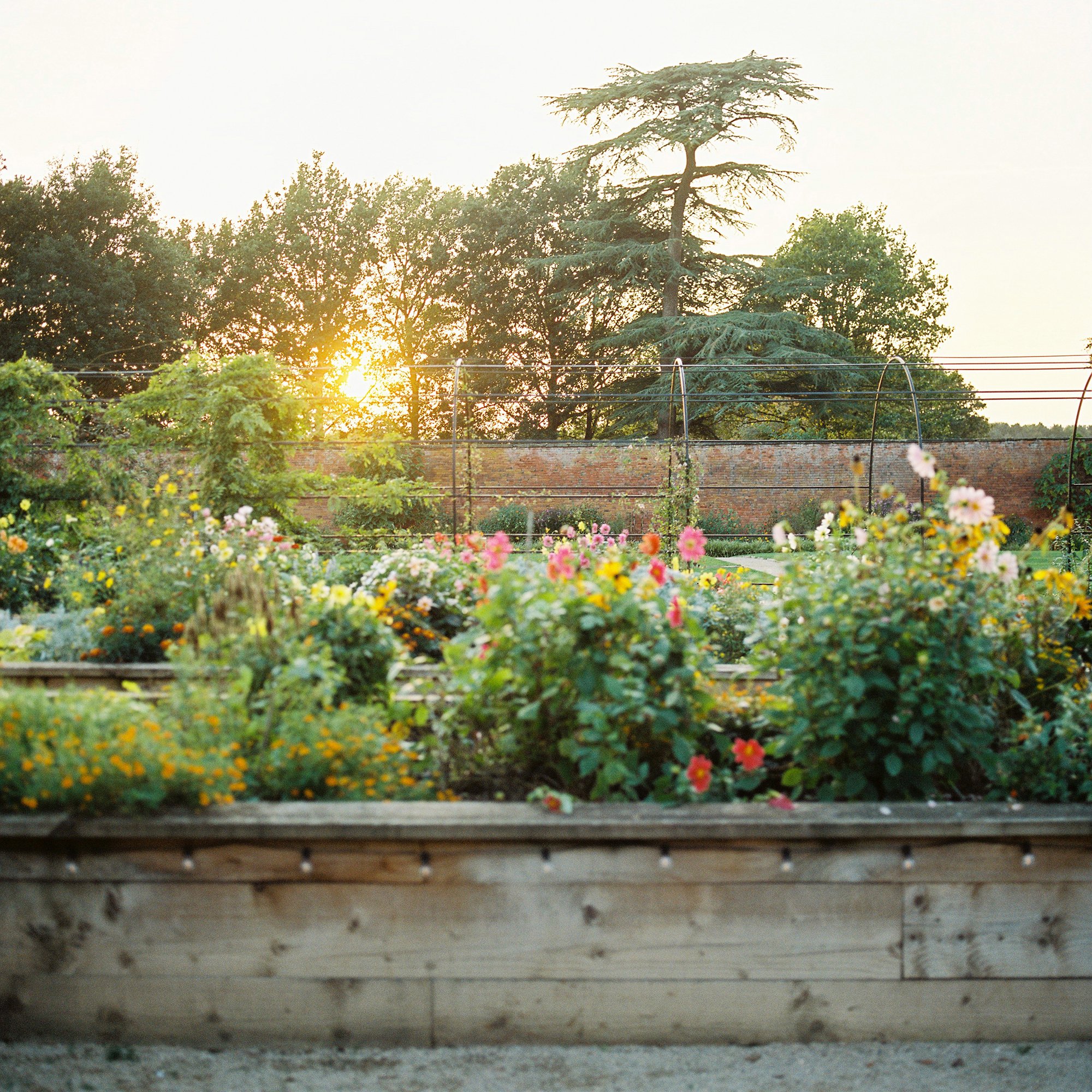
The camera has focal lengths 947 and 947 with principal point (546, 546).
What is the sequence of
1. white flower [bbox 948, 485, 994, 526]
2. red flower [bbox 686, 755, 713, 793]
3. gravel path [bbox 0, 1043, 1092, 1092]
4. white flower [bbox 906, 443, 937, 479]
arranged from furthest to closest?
1. white flower [bbox 906, 443, 937, 479]
2. white flower [bbox 948, 485, 994, 526]
3. red flower [bbox 686, 755, 713, 793]
4. gravel path [bbox 0, 1043, 1092, 1092]

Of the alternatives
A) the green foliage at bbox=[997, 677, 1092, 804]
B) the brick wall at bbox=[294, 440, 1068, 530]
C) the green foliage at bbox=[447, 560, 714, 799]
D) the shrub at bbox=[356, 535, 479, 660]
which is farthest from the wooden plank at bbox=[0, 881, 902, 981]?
the brick wall at bbox=[294, 440, 1068, 530]

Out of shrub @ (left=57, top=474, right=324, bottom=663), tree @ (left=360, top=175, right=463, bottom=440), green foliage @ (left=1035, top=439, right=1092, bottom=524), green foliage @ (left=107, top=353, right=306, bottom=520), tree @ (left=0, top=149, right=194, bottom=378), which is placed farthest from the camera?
tree @ (left=360, top=175, right=463, bottom=440)

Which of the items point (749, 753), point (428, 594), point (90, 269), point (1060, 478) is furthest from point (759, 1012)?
point (90, 269)

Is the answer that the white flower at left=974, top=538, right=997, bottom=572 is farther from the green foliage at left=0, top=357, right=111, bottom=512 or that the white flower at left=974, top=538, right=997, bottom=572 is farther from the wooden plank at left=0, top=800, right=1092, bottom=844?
the green foliage at left=0, top=357, right=111, bottom=512

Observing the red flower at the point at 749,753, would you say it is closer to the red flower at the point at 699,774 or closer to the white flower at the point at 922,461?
the red flower at the point at 699,774

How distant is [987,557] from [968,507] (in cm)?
13

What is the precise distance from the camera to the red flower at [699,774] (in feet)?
6.61

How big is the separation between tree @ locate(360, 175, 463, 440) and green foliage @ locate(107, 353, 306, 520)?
16.6 metres

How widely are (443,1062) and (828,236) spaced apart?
27918 millimetres

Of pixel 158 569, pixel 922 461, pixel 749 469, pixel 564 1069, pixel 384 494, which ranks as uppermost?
pixel 749 469

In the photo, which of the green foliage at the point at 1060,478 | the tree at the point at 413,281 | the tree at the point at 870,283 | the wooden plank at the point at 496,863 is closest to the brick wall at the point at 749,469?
the green foliage at the point at 1060,478

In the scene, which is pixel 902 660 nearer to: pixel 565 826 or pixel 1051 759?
pixel 1051 759

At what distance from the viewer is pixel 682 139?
66.1 ft

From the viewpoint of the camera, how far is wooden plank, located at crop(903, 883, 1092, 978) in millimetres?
1928
